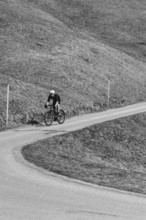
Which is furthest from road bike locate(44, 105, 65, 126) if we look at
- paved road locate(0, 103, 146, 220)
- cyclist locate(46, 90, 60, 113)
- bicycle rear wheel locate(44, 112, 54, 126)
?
paved road locate(0, 103, 146, 220)

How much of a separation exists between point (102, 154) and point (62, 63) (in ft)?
73.9

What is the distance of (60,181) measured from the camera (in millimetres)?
14727

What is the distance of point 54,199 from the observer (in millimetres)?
12625

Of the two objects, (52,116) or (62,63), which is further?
(62,63)

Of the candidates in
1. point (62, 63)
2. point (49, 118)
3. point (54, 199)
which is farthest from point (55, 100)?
point (62, 63)

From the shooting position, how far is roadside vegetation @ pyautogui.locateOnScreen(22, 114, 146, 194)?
1581 centimetres

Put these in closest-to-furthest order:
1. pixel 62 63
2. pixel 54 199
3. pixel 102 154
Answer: pixel 54 199, pixel 102 154, pixel 62 63

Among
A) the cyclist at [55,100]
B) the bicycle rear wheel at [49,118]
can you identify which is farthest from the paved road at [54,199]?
the cyclist at [55,100]

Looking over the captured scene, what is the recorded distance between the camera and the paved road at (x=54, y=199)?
1135cm

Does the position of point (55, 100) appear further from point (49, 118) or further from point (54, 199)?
point (54, 199)

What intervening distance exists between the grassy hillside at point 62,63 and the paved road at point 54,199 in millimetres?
13225

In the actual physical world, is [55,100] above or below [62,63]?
above

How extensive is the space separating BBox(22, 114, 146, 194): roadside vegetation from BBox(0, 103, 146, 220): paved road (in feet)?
2.50

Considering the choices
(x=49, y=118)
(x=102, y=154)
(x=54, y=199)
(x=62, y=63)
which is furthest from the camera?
(x=62, y=63)
